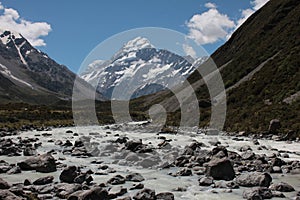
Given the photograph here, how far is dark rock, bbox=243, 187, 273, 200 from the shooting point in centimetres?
1574

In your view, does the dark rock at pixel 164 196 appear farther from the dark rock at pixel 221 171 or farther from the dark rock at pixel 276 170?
the dark rock at pixel 276 170

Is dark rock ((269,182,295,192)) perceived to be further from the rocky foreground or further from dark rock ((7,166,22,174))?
dark rock ((7,166,22,174))

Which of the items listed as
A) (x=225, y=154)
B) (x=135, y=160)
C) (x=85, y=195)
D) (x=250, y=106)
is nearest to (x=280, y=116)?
(x=250, y=106)

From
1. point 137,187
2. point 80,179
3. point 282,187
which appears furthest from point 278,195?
point 80,179

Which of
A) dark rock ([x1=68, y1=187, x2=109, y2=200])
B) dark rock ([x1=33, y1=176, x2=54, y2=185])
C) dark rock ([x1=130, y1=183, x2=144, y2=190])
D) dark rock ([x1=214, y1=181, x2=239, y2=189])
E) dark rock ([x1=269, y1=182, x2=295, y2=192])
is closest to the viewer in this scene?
dark rock ([x1=68, y1=187, x2=109, y2=200])

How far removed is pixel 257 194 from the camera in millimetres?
15844

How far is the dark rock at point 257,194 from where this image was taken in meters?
15.7

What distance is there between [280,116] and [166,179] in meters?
24.9

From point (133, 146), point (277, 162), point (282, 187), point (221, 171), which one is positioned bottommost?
point (282, 187)

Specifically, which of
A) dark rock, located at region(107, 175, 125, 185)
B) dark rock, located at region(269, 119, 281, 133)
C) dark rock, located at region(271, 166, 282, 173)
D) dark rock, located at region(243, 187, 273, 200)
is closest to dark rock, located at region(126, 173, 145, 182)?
dark rock, located at region(107, 175, 125, 185)

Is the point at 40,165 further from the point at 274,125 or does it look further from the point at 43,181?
the point at 274,125

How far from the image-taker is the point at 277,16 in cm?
9719

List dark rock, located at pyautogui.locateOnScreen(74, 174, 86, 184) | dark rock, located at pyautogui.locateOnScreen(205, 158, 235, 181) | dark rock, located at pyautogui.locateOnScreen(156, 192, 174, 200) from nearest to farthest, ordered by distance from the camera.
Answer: dark rock, located at pyautogui.locateOnScreen(156, 192, 174, 200)
dark rock, located at pyautogui.locateOnScreen(74, 174, 86, 184)
dark rock, located at pyautogui.locateOnScreen(205, 158, 235, 181)

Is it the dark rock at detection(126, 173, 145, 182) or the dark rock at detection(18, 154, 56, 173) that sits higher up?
the dark rock at detection(18, 154, 56, 173)
